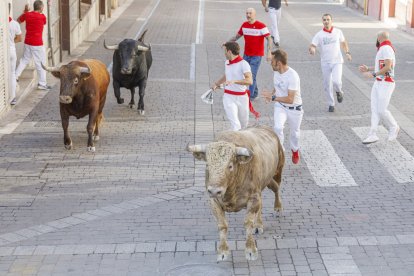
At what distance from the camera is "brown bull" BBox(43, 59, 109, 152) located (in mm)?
14266

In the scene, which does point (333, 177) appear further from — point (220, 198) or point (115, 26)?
point (115, 26)

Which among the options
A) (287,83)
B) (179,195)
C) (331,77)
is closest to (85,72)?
(179,195)

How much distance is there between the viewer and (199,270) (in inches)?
370

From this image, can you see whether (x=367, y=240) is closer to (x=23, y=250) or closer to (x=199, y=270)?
(x=199, y=270)

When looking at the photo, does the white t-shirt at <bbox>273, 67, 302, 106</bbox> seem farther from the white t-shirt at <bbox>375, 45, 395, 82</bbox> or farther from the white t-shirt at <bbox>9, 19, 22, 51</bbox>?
the white t-shirt at <bbox>9, 19, 22, 51</bbox>

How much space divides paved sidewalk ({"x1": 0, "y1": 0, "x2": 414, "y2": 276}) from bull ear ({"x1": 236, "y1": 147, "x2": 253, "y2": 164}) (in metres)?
1.22

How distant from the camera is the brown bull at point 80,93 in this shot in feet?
46.8

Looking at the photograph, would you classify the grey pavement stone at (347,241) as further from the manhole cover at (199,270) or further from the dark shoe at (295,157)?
the dark shoe at (295,157)

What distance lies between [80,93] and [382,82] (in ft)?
17.3

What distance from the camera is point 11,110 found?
17391mm

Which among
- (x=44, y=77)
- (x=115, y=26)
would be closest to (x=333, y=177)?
(x=44, y=77)

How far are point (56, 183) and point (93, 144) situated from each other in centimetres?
222

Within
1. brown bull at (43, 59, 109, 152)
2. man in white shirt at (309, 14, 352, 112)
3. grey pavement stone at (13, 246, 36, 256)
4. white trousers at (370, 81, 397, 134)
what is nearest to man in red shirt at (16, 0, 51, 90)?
brown bull at (43, 59, 109, 152)

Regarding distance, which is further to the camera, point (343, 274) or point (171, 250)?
point (171, 250)
